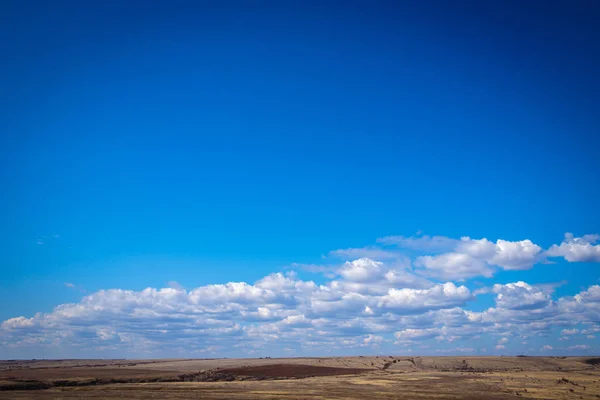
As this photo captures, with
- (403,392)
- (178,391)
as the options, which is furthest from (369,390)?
(178,391)

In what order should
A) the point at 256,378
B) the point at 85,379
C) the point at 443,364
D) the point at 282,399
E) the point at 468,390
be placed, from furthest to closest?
the point at 443,364, the point at 256,378, the point at 85,379, the point at 468,390, the point at 282,399

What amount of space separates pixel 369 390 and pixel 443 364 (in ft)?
328

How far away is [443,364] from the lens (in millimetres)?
162000

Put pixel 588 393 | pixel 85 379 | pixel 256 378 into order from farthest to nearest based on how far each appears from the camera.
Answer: pixel 256 378
pixel 85 379
pixel 588 393

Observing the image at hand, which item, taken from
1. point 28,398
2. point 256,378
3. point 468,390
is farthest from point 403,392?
point 28,398

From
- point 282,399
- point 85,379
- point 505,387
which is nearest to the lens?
point 282,399

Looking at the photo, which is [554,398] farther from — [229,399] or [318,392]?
[229,399]

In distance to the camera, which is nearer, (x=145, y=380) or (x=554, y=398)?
(x=554, y=398)

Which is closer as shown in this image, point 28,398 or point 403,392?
point 28,398

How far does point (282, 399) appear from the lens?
2486 inches

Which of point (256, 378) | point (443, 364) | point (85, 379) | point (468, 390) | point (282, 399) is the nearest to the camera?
point (282, 399)

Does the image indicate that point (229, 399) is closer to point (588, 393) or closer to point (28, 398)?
point (28, 398)

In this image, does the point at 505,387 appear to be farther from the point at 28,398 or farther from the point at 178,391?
the point at 28,398

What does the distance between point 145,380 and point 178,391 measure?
32222 millimetres
